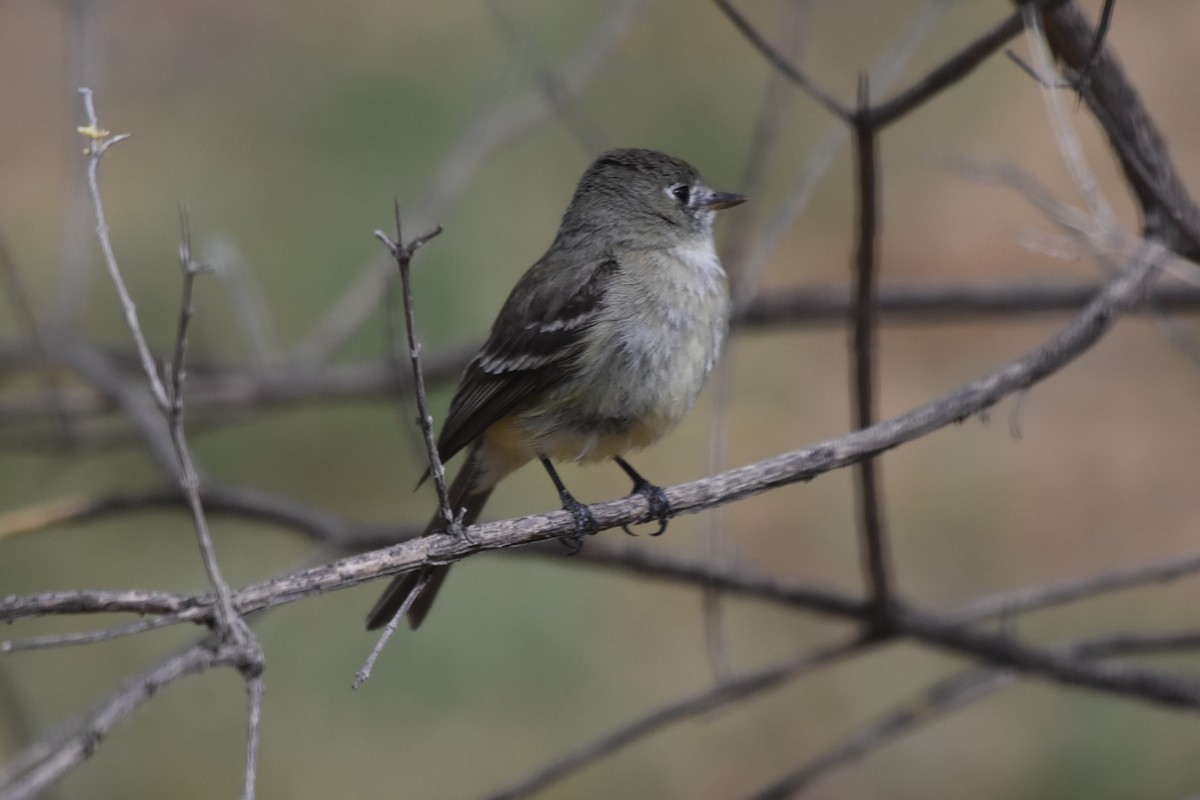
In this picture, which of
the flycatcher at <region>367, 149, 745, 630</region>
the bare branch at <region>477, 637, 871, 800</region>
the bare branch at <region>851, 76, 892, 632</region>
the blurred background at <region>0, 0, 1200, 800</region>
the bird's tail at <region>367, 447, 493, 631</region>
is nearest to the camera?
the bare branch at <region>851, 76, 892, 632</region>

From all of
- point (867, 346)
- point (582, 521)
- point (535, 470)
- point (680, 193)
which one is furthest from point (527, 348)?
point (535, 470)

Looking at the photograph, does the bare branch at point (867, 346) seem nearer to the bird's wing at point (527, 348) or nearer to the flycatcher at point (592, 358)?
the flycatcher at point (592, 358)

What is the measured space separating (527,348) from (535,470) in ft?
11.3

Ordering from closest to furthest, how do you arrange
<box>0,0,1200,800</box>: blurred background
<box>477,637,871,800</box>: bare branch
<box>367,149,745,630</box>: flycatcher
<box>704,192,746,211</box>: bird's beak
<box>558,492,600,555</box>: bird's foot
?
<box>558,492,600,555</box>: bird's foot < <box>367,149,745,630</box>: flycatcher < <box>477,637,871,800</box>: bare branch < <box>704,192,746,211</box>: bird's beak < <box>0,0,1200,800</box>: blurred background

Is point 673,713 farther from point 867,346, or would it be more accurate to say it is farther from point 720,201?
point 720,201

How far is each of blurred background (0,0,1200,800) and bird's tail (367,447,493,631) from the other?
46 centimetres

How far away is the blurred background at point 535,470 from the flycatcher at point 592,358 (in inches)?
27.8

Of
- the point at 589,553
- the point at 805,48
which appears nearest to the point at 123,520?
the point at 589,553

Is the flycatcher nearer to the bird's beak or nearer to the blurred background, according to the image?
the bird's beak

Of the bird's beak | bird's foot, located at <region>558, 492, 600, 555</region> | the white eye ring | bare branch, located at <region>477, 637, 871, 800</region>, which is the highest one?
the white eye ring

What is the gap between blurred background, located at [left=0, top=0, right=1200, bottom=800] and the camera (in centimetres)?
649

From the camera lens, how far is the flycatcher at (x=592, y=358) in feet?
13.7

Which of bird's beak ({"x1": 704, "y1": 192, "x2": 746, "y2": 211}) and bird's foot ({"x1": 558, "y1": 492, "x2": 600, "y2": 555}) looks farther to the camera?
bird's beak ({"x1": 704, "y1": 192, "x2": 746, "y2": 211})

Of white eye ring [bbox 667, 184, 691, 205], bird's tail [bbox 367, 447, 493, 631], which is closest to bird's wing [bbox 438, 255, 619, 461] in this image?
bird's tail [bbox 367, 447, 493, 631]
